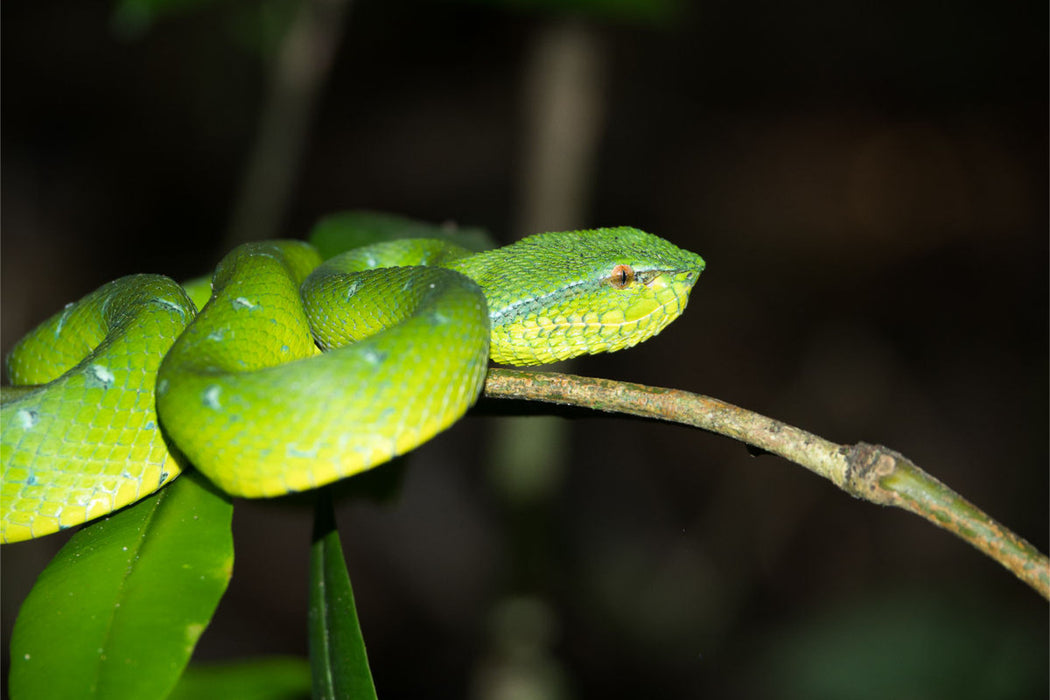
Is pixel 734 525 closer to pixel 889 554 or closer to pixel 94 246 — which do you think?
pixel 889 554

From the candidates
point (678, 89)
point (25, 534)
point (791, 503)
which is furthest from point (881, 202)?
point (25, 534)

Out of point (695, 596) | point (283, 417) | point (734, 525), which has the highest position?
point (283, 417)

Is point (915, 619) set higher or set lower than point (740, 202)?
lower

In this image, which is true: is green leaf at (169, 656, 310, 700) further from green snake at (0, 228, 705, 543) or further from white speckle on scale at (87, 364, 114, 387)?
white speckle on scale at (87, 364, 114, 387)

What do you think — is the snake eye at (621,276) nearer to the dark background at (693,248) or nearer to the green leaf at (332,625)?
the green leaf at (332,625)

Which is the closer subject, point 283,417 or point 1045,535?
point 283,417

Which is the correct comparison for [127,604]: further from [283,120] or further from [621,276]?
[283,120]

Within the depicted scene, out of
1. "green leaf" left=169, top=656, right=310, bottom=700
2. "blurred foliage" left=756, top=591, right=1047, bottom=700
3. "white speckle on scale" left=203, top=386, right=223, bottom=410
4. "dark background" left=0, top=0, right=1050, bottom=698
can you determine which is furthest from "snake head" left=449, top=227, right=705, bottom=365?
"dark background" left=0, top=0, right=1050, bottom=698

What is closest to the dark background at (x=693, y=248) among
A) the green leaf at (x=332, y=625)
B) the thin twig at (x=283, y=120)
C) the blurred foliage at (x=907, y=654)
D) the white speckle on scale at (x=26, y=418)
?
the blurred foliage at (x=907, y=654)
